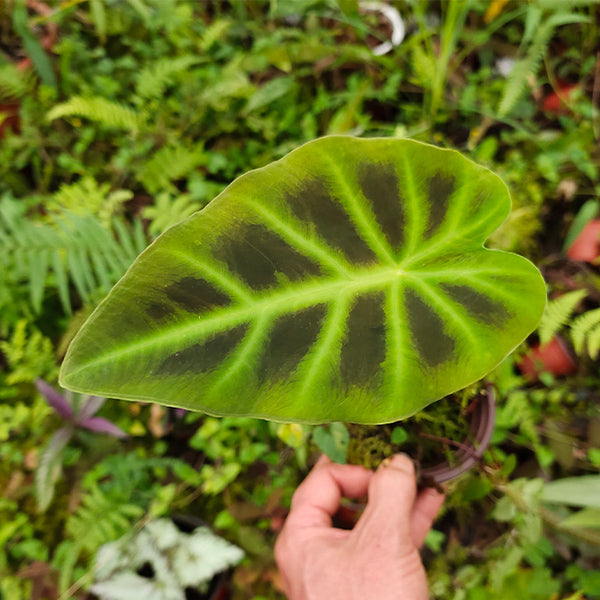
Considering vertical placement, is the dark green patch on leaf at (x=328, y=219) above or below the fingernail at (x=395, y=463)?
above

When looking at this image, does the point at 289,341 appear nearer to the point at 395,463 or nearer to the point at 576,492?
the point at 395,463

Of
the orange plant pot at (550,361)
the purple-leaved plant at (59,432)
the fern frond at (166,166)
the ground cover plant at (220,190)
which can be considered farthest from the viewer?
the fern frond at (166,166)

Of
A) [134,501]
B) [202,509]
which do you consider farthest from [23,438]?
[202,509]

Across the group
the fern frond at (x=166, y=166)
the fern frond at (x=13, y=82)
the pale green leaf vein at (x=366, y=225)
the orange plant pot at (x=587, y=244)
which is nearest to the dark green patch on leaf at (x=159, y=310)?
the pale green leaf vein at (x=366, y=225)

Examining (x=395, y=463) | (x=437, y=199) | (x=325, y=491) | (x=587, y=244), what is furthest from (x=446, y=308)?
(x=587, y=244)

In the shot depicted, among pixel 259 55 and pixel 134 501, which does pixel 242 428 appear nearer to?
pixel 134 501

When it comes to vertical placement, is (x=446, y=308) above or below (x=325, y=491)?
above

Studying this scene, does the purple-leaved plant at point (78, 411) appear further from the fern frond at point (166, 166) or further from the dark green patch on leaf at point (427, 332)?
the dark green patch on leaf at point (427, 332)
